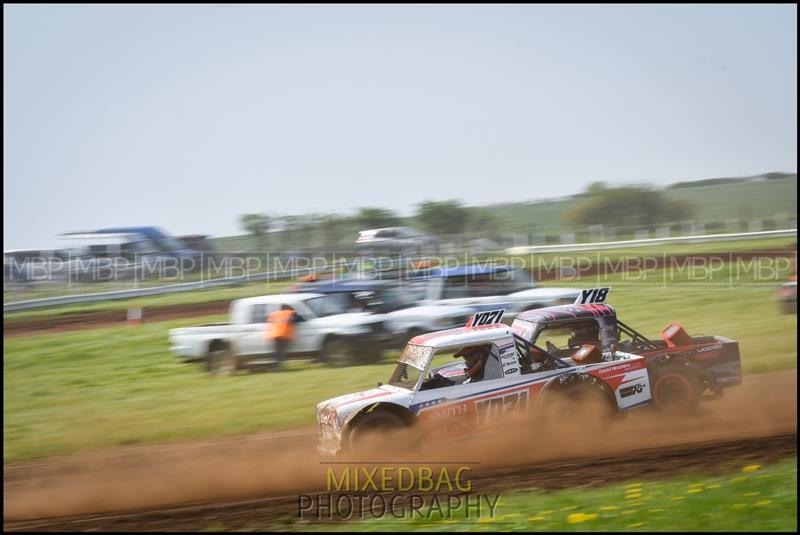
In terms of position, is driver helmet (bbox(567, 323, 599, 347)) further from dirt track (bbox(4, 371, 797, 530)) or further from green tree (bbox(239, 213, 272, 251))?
green tree (bbox(239, 213, 272, 251))

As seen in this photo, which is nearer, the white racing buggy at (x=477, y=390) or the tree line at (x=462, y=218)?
the white racing buggy at (x=477, y=390)

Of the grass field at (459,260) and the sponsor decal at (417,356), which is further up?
the grass field at (459,260)

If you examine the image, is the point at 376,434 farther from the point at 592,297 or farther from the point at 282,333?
the point at 282,333

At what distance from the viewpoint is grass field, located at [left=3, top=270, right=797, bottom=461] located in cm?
1084

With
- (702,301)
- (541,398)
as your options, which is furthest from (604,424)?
(702,301)

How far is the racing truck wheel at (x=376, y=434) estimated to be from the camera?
7.85m

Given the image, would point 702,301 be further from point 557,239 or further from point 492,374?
point 492,374

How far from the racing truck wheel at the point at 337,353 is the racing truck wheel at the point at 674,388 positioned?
17.5 ft

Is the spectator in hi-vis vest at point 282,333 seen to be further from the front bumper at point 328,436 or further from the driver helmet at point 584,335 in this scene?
the driver helmet at point 584,335

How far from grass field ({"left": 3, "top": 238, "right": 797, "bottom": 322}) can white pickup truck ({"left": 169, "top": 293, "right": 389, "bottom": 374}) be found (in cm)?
357

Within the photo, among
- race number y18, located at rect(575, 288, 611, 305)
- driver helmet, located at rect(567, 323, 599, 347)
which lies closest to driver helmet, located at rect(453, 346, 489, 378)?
driver helmet, located at rect(567, 323, 599, 347)

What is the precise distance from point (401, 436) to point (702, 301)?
1013 cm

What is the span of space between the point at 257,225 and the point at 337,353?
6820 mm

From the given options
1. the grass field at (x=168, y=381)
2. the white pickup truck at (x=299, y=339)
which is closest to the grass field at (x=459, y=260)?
the grass field at (x=168, y=381)
